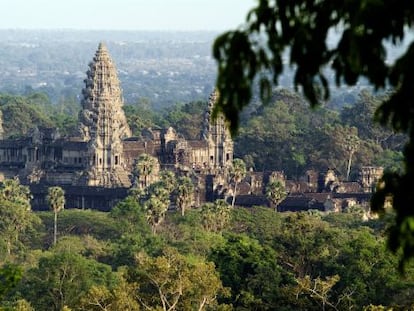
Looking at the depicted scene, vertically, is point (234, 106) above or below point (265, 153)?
above

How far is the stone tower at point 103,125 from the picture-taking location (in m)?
101

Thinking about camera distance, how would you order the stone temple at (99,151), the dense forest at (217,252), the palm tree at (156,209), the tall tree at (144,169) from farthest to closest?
the stone temple at (99,151) < the tall tree at (144,169) < the palm tree at (156,209) < the dense forest at (217,252)

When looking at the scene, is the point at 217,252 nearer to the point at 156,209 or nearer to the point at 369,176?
the point at 156,209

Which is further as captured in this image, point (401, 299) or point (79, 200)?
point (79, 200)

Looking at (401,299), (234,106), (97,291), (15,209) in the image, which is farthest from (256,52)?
(15,209)

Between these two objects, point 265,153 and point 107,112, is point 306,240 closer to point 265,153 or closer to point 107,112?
point 107,112

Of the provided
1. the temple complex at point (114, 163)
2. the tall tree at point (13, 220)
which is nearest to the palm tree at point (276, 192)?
the temple complex at point (114, 163)

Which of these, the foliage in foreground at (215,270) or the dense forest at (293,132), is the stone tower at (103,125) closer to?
the dense forest at (293,132)

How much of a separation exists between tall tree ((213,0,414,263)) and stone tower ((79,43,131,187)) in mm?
86965

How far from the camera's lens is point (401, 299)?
41125 mm

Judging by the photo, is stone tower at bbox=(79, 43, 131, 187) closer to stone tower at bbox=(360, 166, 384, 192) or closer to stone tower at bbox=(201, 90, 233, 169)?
stone tower at bbox=(201, 90, 233, 169)

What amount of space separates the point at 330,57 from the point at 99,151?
9003 centimetres

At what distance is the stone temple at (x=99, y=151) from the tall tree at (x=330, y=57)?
276 feet

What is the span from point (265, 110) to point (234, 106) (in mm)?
131536
